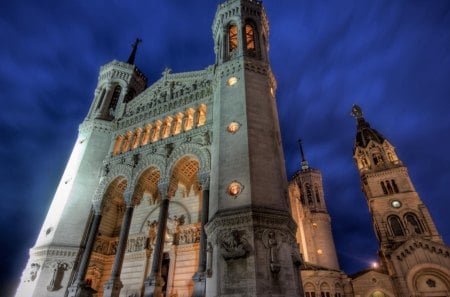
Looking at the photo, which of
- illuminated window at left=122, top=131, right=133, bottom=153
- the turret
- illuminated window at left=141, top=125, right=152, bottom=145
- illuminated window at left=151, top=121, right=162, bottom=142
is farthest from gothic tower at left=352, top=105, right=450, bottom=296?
the turret

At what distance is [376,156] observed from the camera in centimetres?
4594

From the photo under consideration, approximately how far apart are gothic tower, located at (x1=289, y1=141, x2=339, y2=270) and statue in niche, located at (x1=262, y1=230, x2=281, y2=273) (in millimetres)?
21545

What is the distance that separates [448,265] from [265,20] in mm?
30703

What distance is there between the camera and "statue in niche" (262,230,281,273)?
36.1ft

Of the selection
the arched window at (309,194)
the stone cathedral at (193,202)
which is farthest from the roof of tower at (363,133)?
the stone cathedral at (193,202)

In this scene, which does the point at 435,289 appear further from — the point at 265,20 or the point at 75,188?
the point at 75,188

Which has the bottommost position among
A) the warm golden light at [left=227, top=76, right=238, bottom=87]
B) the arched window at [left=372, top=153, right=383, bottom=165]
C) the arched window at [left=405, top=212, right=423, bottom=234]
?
the arched window at [left=405, top=212, right=423, bottom=234]

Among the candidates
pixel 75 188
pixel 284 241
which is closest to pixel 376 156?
pixel 284 241

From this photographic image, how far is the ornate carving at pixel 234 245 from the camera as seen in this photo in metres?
11.3

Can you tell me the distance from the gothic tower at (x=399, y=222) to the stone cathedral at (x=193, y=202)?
199mm

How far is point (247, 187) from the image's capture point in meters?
13.3

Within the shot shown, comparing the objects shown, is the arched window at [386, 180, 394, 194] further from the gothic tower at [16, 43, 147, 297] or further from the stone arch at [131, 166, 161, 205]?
the gothic tower at [16, 43, 147, 297]

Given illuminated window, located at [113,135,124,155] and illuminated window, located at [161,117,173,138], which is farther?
illuminated window, located at [113,135,124,155]

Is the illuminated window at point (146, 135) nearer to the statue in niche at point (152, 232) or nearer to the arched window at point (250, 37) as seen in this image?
the statue in niche at point (152, 232)
